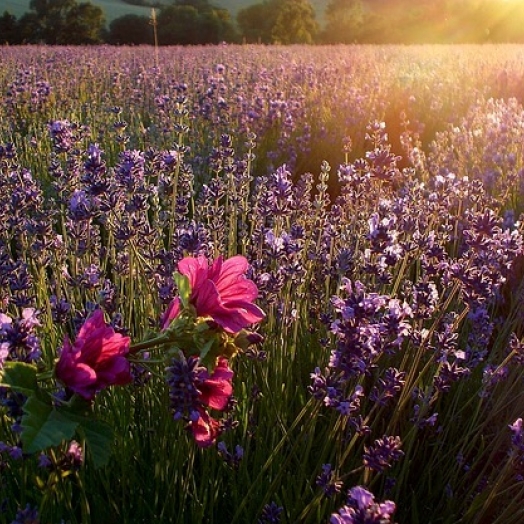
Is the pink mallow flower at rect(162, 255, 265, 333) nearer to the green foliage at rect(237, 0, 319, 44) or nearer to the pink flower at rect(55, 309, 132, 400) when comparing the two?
the pink flower at rect(55, 309, 132, 400)

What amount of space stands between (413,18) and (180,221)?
3885cm

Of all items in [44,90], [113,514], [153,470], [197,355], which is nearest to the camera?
[197,355]

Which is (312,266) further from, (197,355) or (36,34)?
(36,34)

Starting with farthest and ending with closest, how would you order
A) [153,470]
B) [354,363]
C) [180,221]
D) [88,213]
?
[180,221]
[88,213]
[153,470]
[354,363]

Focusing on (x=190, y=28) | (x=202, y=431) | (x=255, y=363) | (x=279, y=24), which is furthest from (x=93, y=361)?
(x=279, y=24)

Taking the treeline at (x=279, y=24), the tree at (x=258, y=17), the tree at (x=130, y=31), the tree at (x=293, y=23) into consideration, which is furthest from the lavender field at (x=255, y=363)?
the tree at (x=258, y=17)

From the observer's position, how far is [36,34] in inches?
1069

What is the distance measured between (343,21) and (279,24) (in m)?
7.29

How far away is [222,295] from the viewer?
39.6 inches

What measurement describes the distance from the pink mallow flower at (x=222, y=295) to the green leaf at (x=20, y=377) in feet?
0.72

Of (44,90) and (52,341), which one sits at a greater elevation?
(44,90)

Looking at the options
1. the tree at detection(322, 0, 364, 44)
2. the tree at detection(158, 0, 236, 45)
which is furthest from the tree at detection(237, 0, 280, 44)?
the tree at detection(158, 0, 236, 45)

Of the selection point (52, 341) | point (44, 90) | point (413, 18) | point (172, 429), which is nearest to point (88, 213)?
point (52, 341)

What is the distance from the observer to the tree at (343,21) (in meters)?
37.1
